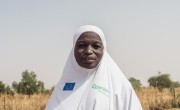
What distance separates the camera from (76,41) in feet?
9.10

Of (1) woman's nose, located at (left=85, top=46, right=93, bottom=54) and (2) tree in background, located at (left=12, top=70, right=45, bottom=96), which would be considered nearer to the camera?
(1) woman's nose, located at (left=85, top=46, right=93, bottom=54)

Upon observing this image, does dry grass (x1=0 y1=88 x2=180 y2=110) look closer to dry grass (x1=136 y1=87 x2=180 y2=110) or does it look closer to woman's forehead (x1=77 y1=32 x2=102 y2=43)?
dry grass (x1=136 y1=87 x2=180 y2=110)

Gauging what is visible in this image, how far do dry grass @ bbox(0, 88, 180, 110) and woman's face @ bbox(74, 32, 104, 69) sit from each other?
419 inches

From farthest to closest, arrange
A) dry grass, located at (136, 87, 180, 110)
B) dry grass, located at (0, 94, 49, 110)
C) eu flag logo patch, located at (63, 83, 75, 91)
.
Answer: dry grass, located at (136, 87, 180, 110), dry grass, located at (0, 94, 49, 110), eu flag logo patch, located at (63, 83, 75, 91)

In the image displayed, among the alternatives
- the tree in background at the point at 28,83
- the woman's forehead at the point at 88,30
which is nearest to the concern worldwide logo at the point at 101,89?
the woman's forehead at the point at 88,30

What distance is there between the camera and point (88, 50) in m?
2.68

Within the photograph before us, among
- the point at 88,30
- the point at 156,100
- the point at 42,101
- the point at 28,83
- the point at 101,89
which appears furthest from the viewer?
the point at 28,83

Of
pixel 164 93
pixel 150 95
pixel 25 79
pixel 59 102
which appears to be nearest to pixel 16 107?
pixel 150 95

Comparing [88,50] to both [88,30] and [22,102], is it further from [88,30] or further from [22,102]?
[22,102]

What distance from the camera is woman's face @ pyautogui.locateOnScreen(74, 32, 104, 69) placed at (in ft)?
8.82

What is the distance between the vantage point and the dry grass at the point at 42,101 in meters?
13.2

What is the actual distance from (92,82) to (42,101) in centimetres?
1169

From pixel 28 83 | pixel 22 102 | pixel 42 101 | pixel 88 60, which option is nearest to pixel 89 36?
pixel 88 60

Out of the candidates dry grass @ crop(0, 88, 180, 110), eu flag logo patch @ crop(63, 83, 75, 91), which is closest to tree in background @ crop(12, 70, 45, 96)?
dry grass @ crop(0, 88, 180, 110)
